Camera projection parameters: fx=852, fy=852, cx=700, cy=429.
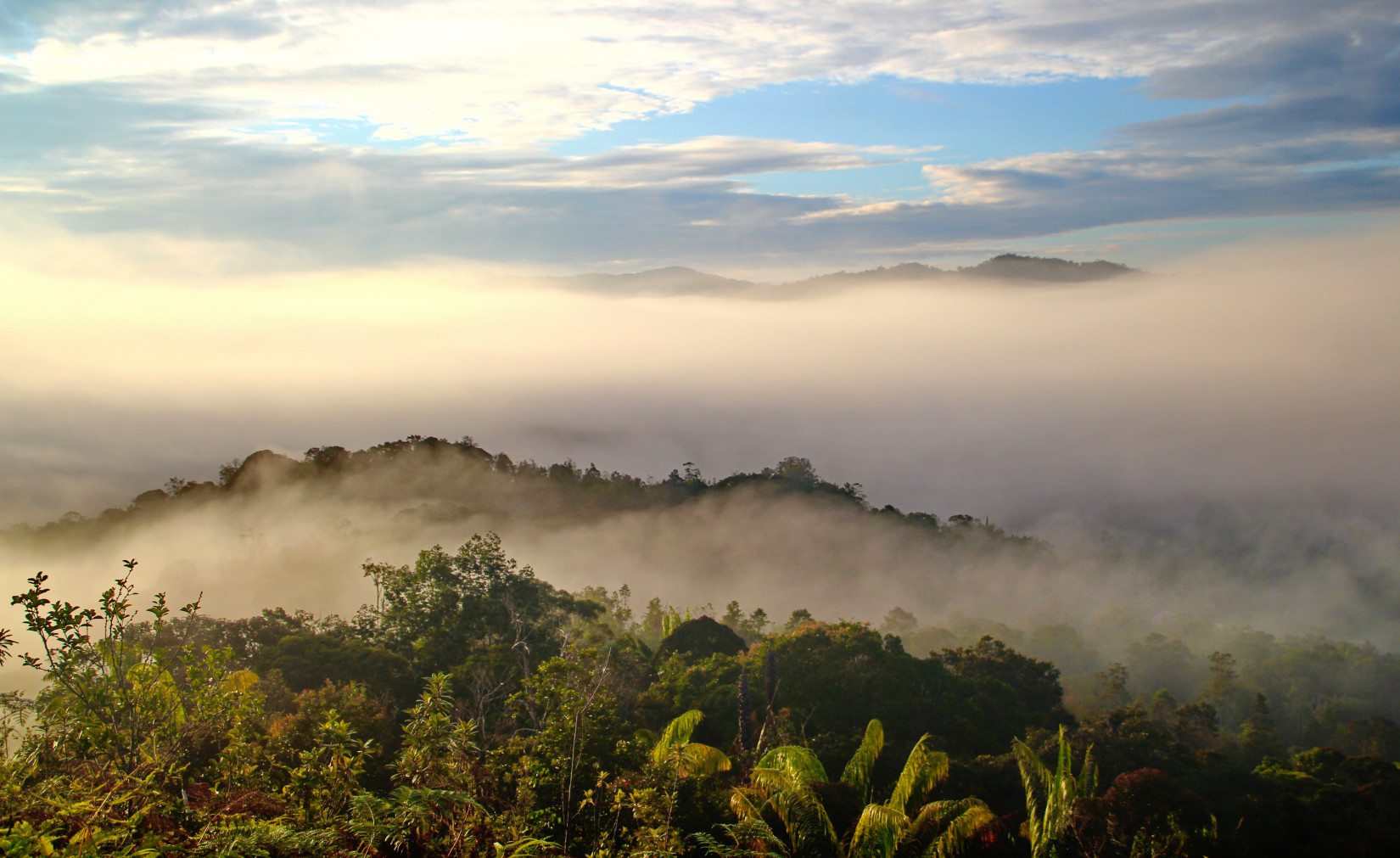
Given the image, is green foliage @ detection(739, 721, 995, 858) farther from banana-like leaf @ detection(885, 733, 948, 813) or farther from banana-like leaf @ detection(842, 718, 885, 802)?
banana-like leaf @ detection(842, 718, 885, 802)

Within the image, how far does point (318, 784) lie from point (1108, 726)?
21.9 m

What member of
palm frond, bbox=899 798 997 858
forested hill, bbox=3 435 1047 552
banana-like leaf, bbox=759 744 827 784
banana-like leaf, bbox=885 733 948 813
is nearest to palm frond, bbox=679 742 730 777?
banana-like leaf, bbox=759 744 827 784

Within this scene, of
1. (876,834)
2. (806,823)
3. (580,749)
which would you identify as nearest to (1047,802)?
(876,834)

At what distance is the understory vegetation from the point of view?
875 cm

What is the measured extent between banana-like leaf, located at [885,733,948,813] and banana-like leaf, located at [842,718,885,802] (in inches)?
43.6

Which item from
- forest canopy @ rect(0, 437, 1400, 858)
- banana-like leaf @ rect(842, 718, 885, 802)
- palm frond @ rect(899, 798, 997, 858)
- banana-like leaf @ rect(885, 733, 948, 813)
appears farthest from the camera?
banana-like leaf @ rect(842, 718, 885, 802)

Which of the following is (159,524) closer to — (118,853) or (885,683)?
(885,683)

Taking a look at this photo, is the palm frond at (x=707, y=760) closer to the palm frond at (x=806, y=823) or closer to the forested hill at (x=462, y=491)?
the palm frond at (x=806, y=823)

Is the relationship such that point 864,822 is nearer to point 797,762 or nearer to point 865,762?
point 797,762

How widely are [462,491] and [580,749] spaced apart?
6097 centimetres

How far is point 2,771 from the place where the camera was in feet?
29.5

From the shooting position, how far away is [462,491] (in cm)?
7094

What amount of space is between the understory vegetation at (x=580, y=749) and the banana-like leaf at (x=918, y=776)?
6cm

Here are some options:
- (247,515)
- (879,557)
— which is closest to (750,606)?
(879,557)
